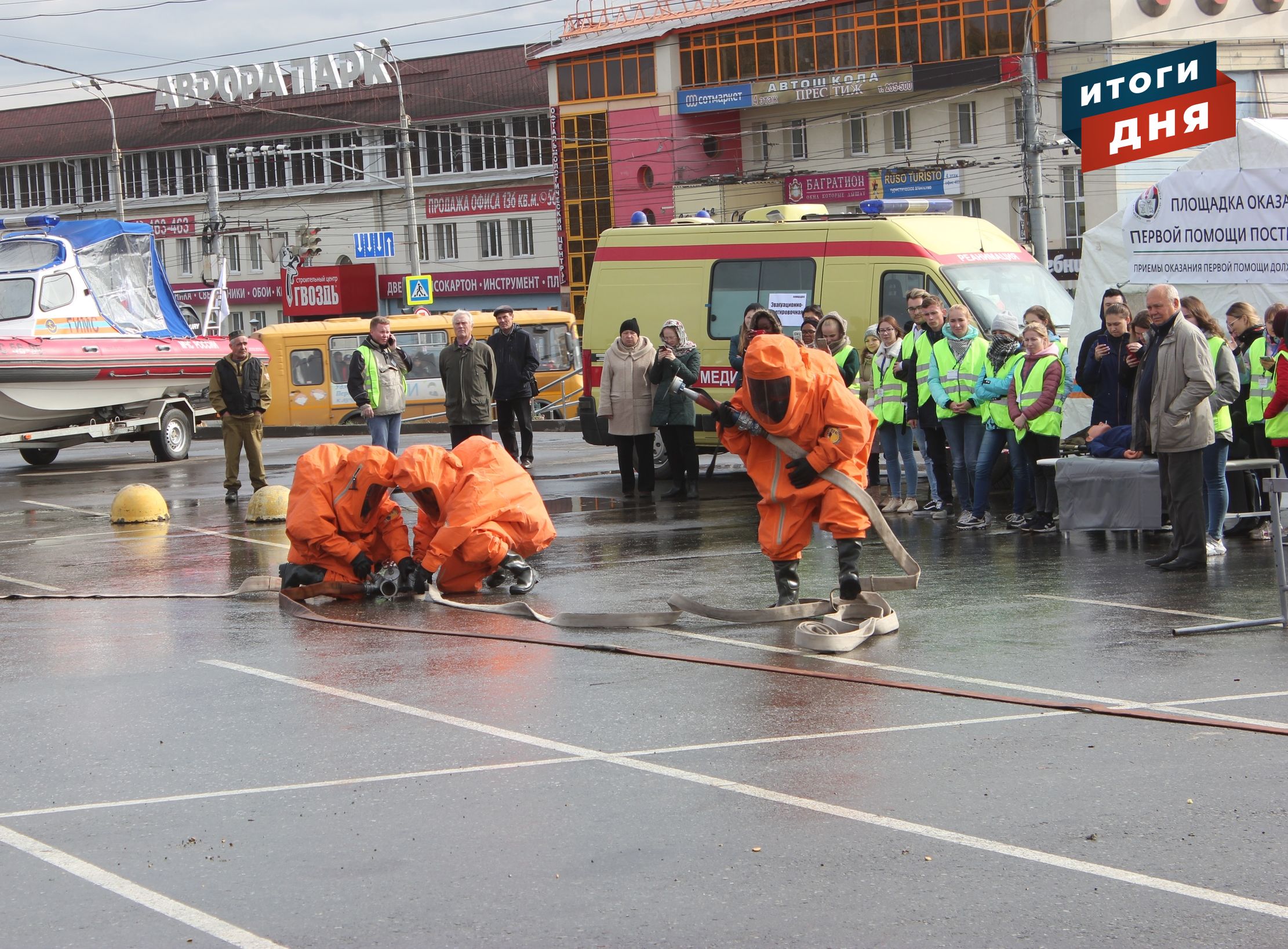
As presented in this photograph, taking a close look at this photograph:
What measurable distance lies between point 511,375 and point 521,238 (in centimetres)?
5448

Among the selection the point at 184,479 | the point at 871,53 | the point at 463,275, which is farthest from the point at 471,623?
the point at 463,275

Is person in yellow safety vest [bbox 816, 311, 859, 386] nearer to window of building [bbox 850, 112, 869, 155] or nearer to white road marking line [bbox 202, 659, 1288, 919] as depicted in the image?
white road marking line [bbox 202, 659, 1288, 919]

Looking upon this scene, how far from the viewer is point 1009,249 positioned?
57.2 feet

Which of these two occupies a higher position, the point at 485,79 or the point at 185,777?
the point at 485,79

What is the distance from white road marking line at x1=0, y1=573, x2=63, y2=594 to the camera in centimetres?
1187

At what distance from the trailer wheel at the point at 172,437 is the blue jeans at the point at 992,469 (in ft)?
47.6

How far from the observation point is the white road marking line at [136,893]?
455 centimetres

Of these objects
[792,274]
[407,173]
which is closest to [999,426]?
[792,274]

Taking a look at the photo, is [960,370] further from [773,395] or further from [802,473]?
[773,395]

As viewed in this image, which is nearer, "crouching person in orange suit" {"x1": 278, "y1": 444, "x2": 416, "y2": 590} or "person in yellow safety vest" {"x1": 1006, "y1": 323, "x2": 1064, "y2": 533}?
"crouching person in orange suit" {"x1": 278, "y1": 444, "x2": 416, "y2": 590}

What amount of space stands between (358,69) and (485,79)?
6.21m

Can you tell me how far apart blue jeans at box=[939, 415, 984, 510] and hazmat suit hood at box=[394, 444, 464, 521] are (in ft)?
15.2

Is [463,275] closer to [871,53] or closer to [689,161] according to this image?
[689,161]

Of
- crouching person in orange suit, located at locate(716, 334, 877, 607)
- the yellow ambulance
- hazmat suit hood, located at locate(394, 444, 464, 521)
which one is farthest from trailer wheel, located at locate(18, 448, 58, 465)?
crouching person in orange suit, located at locate(716, 334, 877, 607)
